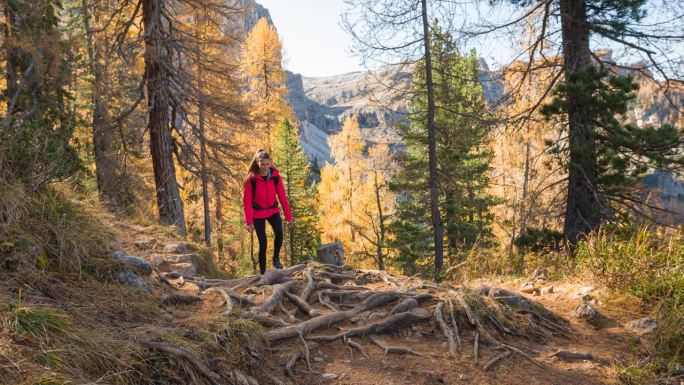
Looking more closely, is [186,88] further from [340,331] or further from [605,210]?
[605,210]

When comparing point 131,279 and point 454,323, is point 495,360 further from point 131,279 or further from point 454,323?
point 131,279

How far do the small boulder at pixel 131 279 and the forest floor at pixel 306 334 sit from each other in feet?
0.36

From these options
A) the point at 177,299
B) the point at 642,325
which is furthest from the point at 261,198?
the point at 642,325

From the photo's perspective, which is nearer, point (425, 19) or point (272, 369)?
point (272, 369)

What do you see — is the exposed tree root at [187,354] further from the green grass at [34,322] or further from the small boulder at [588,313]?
the small boulder at [588,313]

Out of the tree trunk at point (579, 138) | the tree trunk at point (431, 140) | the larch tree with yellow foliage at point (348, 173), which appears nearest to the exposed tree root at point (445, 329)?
the tree trunk at point (579, 138)

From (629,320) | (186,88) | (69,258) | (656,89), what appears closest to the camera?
(69,258)

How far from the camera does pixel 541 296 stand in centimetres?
600

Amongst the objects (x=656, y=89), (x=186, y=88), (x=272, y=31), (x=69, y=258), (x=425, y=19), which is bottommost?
(x=69, y=258)

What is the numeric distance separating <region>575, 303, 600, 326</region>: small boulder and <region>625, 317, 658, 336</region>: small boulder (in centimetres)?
32

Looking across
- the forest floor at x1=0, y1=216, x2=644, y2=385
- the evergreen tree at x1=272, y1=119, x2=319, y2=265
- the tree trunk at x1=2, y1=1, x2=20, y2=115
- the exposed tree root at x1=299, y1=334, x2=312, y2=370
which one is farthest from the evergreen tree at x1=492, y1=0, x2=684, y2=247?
the evergreen tree at x1=272, y1=119, x2=319, y2=265

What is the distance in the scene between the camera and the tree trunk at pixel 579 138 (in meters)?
7.69

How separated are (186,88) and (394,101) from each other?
5.48 meters

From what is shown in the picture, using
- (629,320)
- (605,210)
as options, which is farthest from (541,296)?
(605,210)
